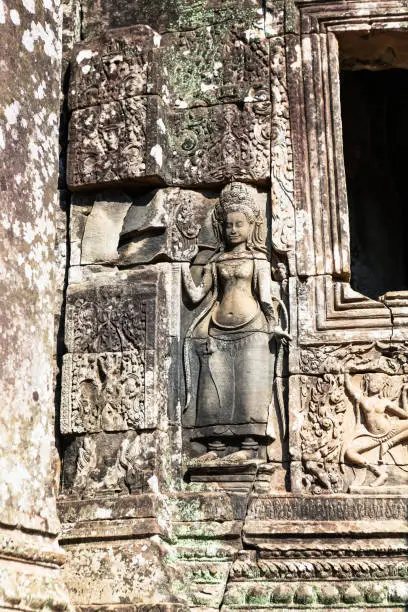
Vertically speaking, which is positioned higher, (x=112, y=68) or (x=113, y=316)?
(x=112, y=68)

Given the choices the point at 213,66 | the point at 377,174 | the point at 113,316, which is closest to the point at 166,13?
the point at 213,66

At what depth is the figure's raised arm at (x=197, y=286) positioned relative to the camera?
334 inches

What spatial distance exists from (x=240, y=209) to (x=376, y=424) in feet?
6.06

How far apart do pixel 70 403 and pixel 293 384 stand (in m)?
1.61

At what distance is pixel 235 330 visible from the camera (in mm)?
→ 8305

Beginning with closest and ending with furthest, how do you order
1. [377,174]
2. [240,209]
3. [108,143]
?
[240,209] → [108,143] → [377,174]

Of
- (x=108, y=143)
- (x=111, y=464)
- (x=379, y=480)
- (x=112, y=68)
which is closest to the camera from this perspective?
(x=379, y=480)

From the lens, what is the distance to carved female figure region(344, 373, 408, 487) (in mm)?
7906

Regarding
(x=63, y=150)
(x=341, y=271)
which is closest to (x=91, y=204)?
(x=63, y=150)

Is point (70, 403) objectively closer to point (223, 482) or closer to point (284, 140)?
point (223, 482)

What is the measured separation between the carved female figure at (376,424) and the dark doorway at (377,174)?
11.4ft

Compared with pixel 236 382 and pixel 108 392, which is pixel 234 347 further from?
pixel 108 392

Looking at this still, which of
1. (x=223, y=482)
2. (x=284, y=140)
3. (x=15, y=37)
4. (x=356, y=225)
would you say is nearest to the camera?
(x=15, y=37)

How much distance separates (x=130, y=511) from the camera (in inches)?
308
